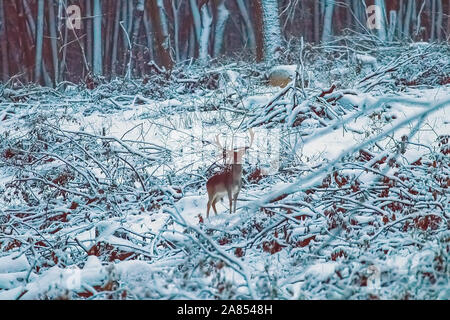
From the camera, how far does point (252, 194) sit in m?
5.18

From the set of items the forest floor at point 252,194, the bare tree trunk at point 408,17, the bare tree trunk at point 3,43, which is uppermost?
the bare tree trunk at point 408,17

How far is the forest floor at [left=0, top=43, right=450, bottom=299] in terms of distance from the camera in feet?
12.5

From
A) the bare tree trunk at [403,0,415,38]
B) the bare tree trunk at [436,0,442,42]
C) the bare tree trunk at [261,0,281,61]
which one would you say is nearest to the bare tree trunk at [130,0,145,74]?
the bare tree trunk at [261,0,281,61]

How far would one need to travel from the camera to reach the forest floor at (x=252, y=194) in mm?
3797

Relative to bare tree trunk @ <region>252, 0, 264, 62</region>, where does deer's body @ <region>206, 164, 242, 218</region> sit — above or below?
below

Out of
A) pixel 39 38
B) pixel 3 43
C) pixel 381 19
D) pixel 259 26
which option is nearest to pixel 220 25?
pixel 39 38

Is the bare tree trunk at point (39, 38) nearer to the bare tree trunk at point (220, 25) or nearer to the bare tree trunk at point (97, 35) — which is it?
the bare tree trunk at point (97, 35)

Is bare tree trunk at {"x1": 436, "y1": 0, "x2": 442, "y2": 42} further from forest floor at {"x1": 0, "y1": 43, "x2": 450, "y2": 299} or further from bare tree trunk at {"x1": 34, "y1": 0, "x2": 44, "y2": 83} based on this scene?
bare tree trunk at {"x1": 34, "y1": 0, "x2": 44, "y2": 83}

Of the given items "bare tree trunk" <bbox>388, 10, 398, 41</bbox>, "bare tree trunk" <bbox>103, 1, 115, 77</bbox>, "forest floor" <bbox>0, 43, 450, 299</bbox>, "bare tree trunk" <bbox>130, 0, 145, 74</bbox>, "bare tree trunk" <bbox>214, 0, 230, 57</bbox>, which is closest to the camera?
"forest floor" <bbox>0, 43, 450, 299</bbox>

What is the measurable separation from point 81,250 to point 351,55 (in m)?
5.71

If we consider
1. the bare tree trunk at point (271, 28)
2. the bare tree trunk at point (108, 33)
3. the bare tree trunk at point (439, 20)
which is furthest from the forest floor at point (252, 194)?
the bare tree trunk at point (108, 33)

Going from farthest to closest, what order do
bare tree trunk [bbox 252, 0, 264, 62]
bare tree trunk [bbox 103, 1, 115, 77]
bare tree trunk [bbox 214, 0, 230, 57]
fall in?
bare tree trunk [bbox 103, 1, 115, 77] → bare tree trunk [bbox 214, 0, 230, 57] → bare tree trunk [bbox 252, 0, 264, 62]

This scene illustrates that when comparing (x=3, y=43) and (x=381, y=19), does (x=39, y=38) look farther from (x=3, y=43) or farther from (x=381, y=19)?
(x=381, y=19)

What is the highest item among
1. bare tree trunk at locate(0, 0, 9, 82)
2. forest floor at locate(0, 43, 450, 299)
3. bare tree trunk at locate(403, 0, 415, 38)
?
bare tree trunk at locate(403, 0, 415, 38)
